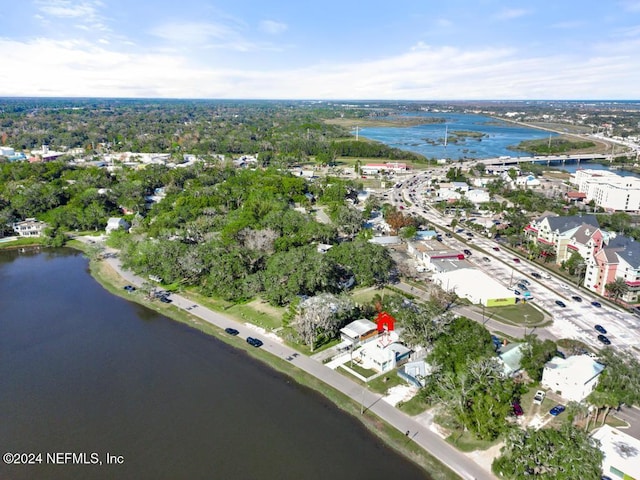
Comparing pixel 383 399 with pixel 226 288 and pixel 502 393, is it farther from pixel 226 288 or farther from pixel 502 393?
pixel 226 288

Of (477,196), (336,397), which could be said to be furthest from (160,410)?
(477,196)

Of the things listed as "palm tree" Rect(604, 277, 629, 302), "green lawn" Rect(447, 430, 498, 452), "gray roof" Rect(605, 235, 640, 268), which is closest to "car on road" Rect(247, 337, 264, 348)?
"green lawn" Rect(447, 430, 498, 452)

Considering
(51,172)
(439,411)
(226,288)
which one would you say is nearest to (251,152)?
(51,172)

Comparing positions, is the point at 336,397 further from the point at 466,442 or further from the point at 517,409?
the point at 517,409

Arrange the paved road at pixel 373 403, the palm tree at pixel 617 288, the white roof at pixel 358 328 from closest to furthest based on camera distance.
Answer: the paved road at pixel 373 403, the white roof at pixel 358 328, the palm tree at pixel 617 288

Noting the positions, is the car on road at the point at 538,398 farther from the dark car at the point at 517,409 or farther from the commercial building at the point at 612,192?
the commercial building at the point at 612,192

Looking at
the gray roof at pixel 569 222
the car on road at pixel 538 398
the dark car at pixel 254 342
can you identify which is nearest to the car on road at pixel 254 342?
the dark car at pixel 254 342

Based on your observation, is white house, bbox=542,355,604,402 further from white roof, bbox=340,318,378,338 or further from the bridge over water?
the bridge over water
